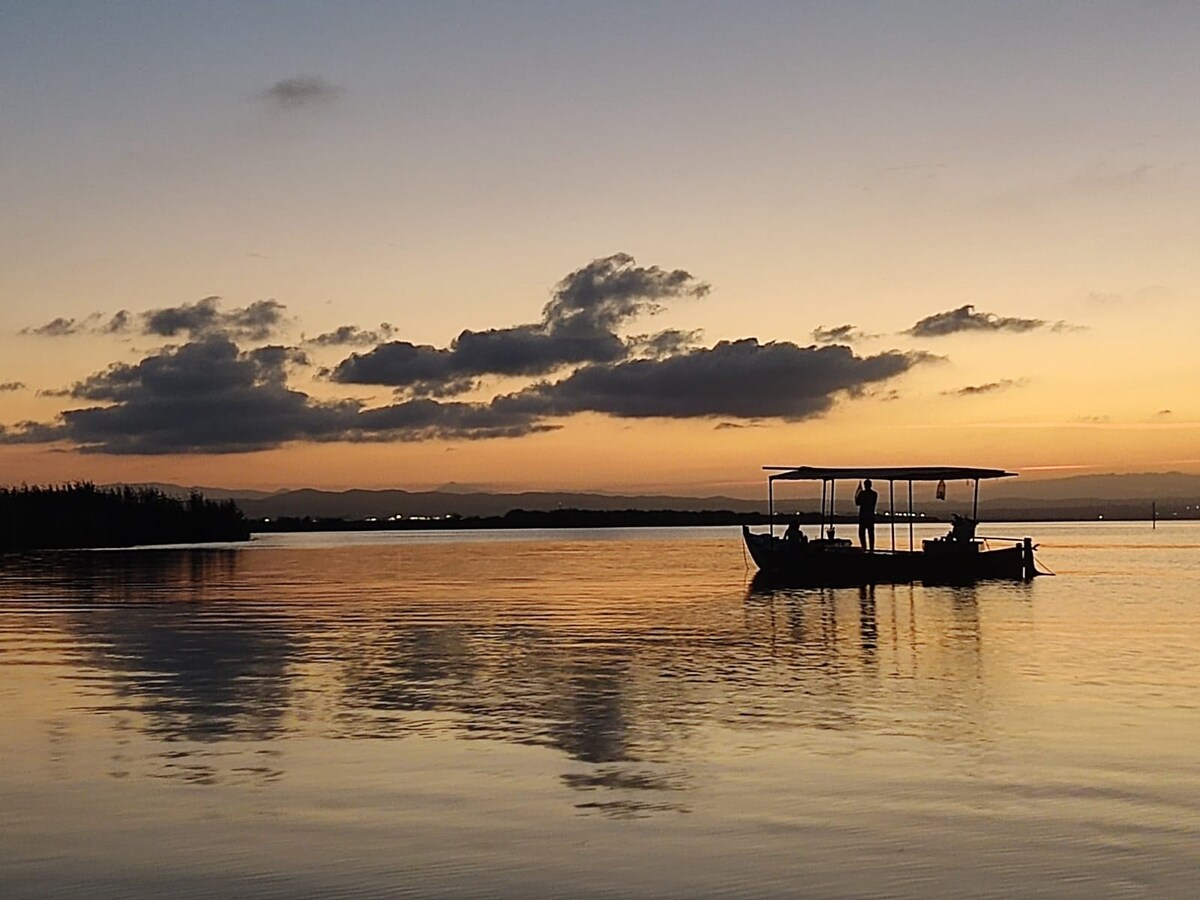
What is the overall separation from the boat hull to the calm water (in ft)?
53.1

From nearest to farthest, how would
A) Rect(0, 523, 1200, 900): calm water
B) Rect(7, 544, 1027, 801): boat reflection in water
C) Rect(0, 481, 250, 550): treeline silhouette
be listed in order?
Rect(0, 523, 1200, 900): calm water
Rect(7, 544, 1027, 801): boat reflection in water
Rect(0, 481, 250, 550): treeline silhouette

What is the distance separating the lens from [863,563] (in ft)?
163

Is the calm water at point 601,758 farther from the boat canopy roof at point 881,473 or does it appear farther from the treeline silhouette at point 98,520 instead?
the treeline silhouette at point 98,520

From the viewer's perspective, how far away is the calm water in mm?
10469

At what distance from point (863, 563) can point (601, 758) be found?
35869mm

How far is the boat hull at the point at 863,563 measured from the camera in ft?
163

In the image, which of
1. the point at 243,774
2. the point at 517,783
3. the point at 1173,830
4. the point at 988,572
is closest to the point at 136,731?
the point at 243,774

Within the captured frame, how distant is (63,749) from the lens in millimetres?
15750

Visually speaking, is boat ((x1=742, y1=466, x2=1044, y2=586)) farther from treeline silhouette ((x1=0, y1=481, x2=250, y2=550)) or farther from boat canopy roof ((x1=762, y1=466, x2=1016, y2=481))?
treeline silhouette ((x1=0, y1=481, x2=250, y2=550))

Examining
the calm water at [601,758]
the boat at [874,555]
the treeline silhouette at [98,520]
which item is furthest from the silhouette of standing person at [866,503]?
the treeline silhouette at [98,520]

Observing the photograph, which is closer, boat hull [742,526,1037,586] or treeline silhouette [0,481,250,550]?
boat hull [742,526,1037,586]

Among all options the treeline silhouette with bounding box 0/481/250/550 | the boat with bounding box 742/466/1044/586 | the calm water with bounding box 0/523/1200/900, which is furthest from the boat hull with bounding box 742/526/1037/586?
the treeline silhouette with bounding box 0/481/250/550

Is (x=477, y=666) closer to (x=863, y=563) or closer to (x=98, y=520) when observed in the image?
(x=863, y=563)

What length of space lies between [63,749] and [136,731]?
45.7 inches
